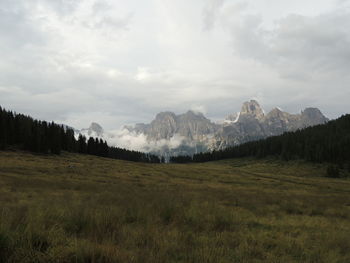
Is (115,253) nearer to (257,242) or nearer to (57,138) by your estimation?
(257,242)

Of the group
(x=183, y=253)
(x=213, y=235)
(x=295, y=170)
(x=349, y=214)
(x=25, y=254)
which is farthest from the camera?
(x=295, y=170)

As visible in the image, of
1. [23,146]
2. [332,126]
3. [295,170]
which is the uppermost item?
[332,126]

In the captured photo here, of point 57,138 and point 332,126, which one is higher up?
point 332,126

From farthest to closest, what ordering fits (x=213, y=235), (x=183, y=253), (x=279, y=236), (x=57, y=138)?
1. (x=57, y=138)
2. (x=279, y=236)
3. (x=213, y=235)
4. (x=183, y=253)

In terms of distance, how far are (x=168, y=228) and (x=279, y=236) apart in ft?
13.4

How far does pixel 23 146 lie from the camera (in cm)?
8188

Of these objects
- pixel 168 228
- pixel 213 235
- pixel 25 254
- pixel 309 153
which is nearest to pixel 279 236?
pixel 213 235

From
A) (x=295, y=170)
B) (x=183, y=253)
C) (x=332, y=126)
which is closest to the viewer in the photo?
(x=183, y=253)

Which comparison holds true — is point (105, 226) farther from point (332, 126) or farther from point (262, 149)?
point (332, 126)

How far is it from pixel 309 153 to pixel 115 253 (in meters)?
135

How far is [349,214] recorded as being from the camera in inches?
623

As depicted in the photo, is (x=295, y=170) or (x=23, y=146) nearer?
(x=23, y=146)

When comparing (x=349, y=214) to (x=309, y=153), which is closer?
(x=349, y=214)

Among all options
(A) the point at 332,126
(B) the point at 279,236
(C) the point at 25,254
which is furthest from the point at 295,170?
(C) the point at 25,254
